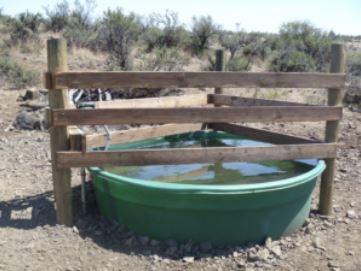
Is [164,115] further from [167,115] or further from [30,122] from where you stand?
[30,122]

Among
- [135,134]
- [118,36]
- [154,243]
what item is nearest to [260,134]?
[135,134]

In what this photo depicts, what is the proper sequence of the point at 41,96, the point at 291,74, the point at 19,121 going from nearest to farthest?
1. the point at 291,74
2. the point at 19,121
3. the point at 41,96

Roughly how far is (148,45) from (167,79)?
13573 mm

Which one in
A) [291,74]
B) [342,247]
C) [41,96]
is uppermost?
[291,74]

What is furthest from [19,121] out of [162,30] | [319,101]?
[162,30]

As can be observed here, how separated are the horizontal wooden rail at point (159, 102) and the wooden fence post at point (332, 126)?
188 centimetres

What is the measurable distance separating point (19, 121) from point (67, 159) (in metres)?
4.19

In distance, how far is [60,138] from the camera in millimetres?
3590

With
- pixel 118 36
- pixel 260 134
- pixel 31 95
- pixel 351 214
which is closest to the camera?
pixel 351 214

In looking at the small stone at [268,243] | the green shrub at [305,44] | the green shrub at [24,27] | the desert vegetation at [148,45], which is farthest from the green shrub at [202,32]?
the small stone at [268,243]

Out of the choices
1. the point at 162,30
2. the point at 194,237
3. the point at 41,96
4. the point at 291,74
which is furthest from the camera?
the point at 162,30

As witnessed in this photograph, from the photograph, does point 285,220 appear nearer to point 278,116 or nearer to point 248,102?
point 278,116

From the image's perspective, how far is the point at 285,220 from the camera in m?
3.67

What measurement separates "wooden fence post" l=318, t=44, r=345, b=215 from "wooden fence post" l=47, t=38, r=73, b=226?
2157mm
